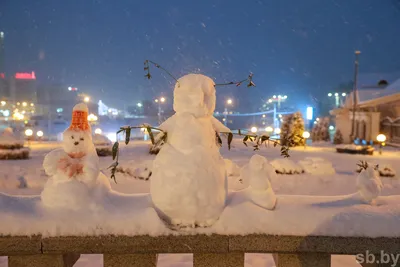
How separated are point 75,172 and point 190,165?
3.72 ft

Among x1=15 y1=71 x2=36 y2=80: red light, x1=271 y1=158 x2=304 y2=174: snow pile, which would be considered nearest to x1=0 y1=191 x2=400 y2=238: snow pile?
x1=271 y1=158 x2=304 y2=174: snow pile

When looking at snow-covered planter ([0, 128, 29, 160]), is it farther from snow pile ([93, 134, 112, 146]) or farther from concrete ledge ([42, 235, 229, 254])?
concrete ledge ([42, 235, 229, 254])

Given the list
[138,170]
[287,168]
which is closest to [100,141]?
[138,170]

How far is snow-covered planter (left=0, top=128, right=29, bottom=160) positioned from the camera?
17.1 meters

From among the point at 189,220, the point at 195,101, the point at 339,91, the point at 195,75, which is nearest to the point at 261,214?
the point at 189,220

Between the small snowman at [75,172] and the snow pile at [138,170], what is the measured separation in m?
7.91

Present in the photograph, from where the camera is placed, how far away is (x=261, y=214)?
311 centimetres

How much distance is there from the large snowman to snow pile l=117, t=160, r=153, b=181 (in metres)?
8.30

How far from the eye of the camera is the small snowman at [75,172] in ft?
10.5

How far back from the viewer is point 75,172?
3.34 m

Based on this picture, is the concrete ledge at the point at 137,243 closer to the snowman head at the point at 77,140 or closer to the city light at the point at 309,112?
the snowman head at the point at 77,140

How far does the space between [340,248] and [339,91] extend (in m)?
62.7

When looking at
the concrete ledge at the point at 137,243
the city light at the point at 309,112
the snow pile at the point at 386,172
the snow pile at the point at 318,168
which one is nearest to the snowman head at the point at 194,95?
the concrete ledge at the point at 137,243

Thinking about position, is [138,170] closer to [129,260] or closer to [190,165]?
[129,260]
